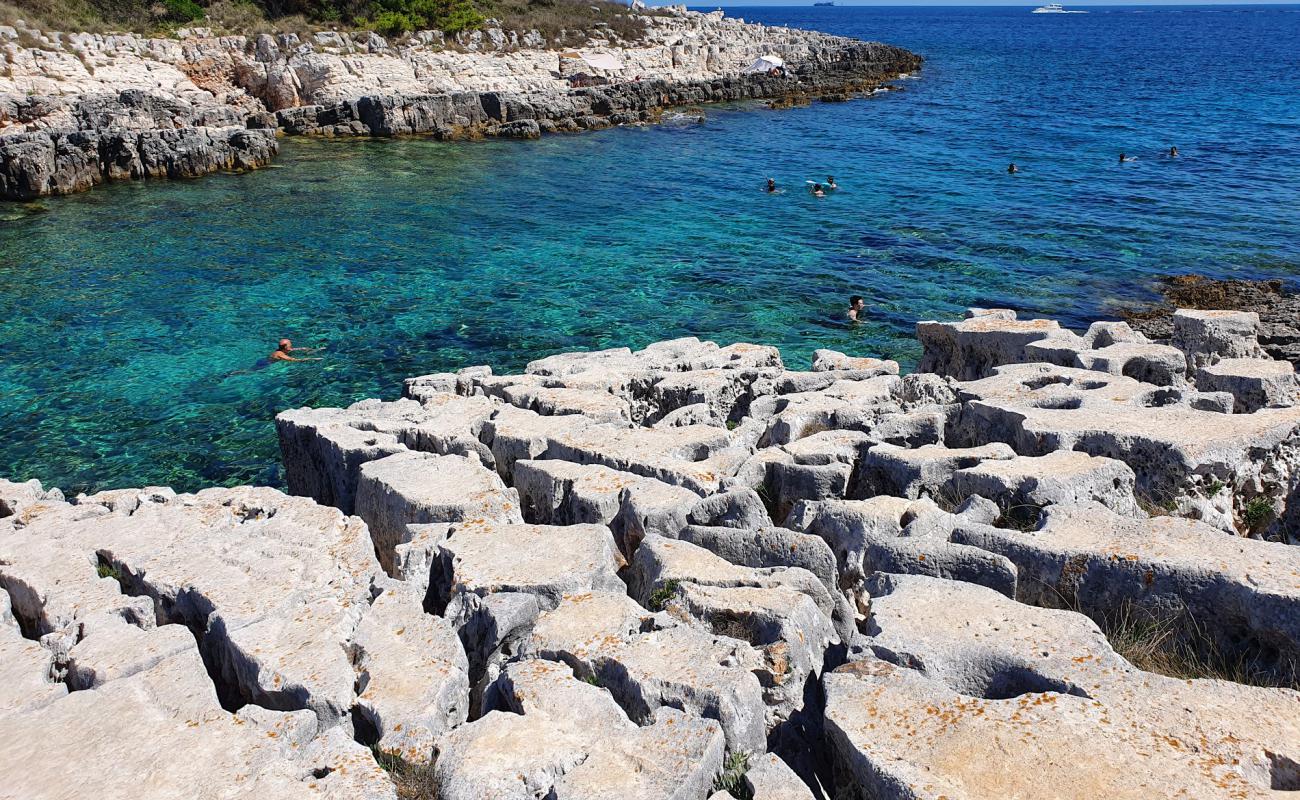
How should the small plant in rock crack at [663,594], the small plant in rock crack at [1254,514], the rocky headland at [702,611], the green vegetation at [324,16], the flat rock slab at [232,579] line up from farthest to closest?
the green vegetation at [324,16] < the small plant in rock crack at [1254,514] < the small plant in rock crack at [663,594] < the flat rock slab at [232,579] < the rocky headland at [702,611]

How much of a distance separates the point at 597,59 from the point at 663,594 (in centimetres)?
5801

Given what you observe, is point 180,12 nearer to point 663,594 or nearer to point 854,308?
point 854,308

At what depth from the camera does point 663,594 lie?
680 centimetres

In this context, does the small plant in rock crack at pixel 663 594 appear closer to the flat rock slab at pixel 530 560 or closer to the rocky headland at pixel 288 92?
the flat rock slab at pixel 530 560

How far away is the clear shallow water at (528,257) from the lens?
55.5 ft

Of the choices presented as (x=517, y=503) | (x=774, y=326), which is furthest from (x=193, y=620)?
(x=774, y=326)

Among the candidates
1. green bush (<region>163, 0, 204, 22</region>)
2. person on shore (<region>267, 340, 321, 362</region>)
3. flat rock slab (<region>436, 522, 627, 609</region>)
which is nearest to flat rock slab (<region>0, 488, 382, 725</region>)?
flat rock slab (<region>436, 522, 627, 609</region>)

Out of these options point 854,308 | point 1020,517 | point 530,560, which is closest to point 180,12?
point 854,308

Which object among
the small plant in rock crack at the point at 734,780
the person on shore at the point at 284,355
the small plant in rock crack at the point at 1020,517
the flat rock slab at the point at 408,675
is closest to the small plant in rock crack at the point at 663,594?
the flat rock slab at the point at 408,675

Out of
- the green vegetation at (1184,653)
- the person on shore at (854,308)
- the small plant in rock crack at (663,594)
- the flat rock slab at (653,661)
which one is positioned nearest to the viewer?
the flat rock slab at (653,661)

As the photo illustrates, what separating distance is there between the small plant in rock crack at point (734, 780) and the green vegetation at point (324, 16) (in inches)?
1959

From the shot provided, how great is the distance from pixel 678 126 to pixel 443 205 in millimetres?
23502

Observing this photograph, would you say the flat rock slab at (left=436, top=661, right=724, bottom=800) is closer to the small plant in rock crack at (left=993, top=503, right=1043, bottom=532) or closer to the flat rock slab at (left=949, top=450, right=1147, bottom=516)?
the small plant in rock crack at (left=993, top=503, right=1043, bottom=532)

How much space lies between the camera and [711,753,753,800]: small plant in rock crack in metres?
5.05
